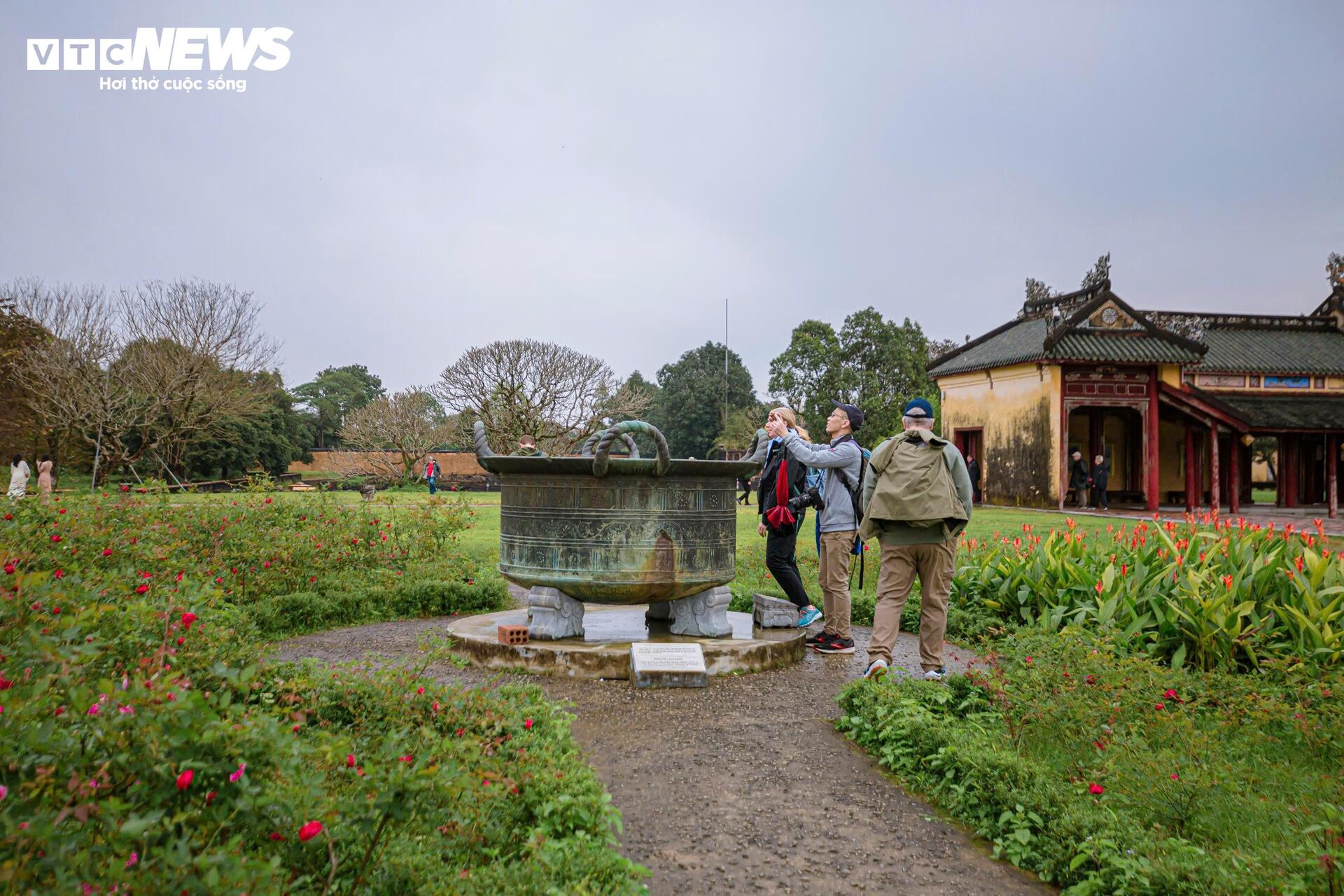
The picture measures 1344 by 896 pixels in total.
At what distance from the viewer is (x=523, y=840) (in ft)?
10.6

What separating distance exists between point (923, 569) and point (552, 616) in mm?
2692

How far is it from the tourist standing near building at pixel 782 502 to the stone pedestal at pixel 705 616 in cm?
56

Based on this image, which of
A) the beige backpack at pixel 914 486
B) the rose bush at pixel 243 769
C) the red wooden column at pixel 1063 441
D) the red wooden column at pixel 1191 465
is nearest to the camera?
the rose bush at pixel 243 769

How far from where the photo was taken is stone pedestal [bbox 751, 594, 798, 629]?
7.16m

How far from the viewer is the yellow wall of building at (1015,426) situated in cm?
2519

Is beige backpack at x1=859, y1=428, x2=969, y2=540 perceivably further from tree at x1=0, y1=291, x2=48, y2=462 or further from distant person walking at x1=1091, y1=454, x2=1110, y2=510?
tree at x1=0, y1=291, x2=48, y2=462

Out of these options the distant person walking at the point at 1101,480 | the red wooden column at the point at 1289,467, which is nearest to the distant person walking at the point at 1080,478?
the distant person walking at the point at 1101,480

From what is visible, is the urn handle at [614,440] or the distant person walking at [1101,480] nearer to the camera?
the urn handle at [614,440]

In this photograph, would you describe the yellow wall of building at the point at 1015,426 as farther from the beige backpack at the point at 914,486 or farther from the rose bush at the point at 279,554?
the beige backpack at the point at 914,486

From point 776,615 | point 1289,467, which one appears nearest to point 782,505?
point 776,615

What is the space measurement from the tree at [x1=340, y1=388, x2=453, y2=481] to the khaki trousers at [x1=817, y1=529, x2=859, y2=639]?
35409 millimetres

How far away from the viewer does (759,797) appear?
4016mm

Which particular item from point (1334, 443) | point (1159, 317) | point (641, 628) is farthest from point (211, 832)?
point (1159, 317)

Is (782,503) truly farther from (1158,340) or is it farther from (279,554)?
(1158,340)
